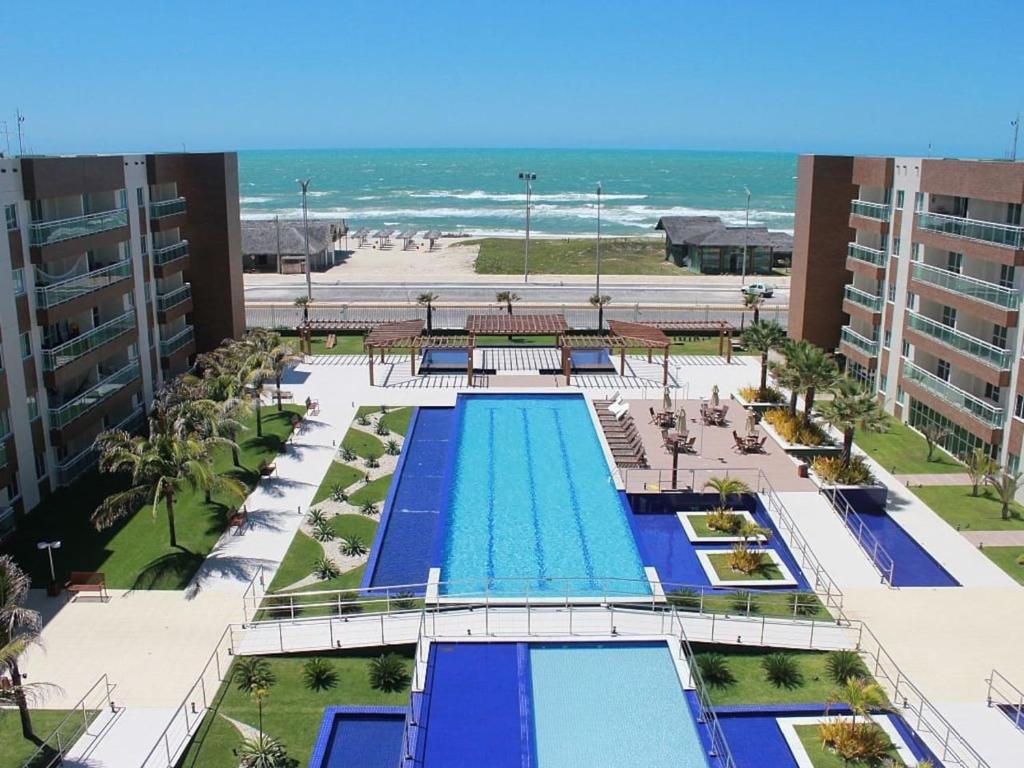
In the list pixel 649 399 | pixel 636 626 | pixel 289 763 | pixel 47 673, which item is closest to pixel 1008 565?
pixel 636 626

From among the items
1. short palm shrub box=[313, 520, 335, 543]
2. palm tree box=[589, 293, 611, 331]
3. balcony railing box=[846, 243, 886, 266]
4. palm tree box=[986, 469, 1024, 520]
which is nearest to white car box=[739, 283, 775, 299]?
palm tree box=[589, 293, 611, 331]

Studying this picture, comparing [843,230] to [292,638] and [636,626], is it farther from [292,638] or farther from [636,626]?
[292,638]

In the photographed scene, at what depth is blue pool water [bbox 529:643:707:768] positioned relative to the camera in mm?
17203

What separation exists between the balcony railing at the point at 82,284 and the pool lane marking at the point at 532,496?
660 inches

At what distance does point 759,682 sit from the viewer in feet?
65.5

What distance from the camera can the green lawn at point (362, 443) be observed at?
110 feet

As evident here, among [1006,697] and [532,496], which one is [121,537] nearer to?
[532,496]

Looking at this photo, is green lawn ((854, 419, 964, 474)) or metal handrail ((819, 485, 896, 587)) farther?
green lawn ((854, 419, 964, 474))

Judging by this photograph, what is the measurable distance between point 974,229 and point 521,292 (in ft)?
125

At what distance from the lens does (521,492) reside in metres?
30.5

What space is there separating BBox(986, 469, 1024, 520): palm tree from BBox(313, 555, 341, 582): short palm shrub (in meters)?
20.7

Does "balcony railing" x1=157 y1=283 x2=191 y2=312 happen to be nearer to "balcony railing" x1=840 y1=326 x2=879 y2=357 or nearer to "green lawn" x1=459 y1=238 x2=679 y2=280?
"balcony railing" x1=840 y1=326 x2=879 y2=357

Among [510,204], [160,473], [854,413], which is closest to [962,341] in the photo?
[854,413]

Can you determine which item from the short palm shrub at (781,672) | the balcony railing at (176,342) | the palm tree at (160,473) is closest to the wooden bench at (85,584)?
the palm tree at (160,473)
